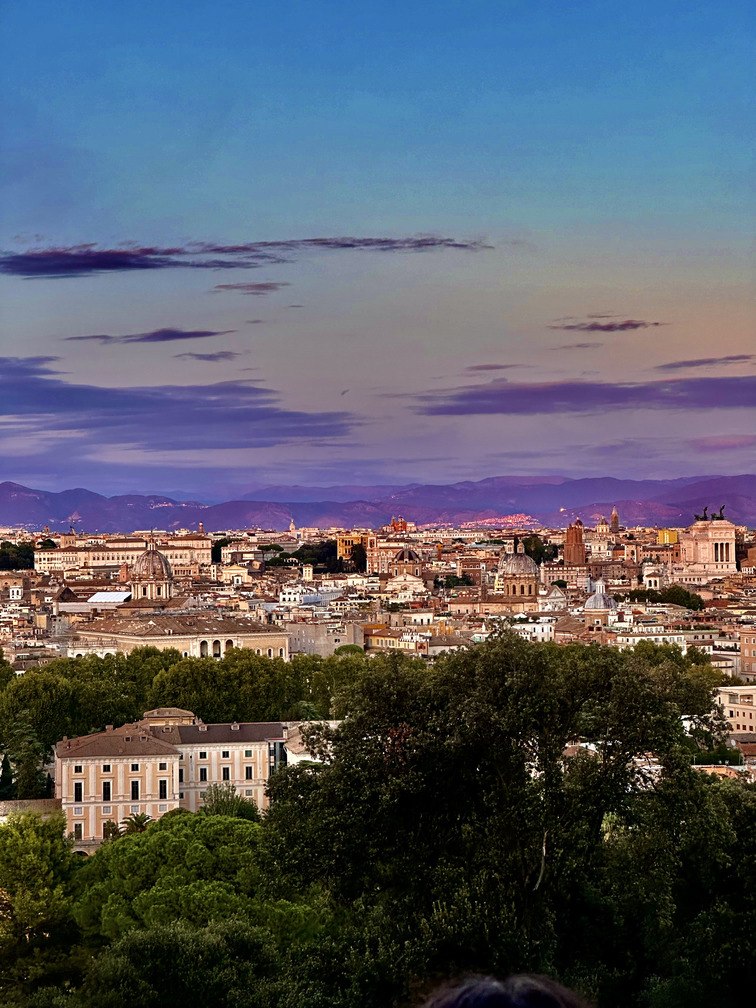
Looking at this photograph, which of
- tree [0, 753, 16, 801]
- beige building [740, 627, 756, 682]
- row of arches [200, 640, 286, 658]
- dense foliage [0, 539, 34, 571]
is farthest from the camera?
dense foliage [0, 539, 34, 571]

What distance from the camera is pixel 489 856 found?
15852 millimetres

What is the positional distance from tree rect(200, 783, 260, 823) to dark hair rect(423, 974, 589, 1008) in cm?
2455

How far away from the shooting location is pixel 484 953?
48.9ft

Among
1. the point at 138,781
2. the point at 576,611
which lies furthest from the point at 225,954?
the point at 576,611

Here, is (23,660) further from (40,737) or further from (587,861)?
(587,861)

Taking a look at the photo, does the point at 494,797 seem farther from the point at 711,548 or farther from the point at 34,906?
the point at 711,548

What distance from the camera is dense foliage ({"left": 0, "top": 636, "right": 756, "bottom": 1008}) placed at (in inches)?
587

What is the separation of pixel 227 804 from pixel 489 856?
48.2 feet

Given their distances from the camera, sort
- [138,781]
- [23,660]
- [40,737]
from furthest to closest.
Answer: [23,660] < [40,737] < [138,781]

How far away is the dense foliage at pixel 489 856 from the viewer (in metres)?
14.9

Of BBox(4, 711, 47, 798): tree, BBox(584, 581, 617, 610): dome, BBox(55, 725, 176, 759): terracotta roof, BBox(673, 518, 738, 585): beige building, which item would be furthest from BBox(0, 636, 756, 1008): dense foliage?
BBox(673, 518, 738, 585): beige building

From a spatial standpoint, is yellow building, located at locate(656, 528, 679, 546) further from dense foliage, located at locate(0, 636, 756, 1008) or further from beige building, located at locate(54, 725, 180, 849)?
dense foliage, located at locate(0, 636, 756, 1008)

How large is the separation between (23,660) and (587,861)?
43.6 meters

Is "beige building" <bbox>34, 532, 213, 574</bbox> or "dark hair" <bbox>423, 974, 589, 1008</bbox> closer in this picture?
"dark hair" <bbox>423, 974, 589, 1008</bbox>
